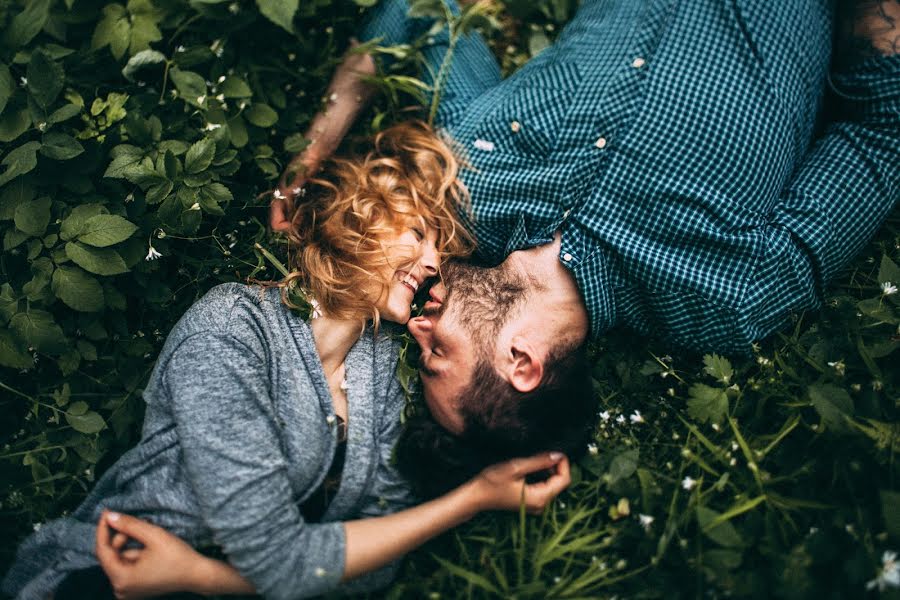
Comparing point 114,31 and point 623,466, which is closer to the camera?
point 623,466

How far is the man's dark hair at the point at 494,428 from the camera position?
7.38 feet

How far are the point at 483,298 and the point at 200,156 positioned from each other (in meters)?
1.25

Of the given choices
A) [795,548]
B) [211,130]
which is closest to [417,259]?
[211,130]

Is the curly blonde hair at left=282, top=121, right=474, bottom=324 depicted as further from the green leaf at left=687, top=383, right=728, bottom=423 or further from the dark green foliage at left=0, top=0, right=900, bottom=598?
the green leaf at left=687, top=383, right=728, bottom=423

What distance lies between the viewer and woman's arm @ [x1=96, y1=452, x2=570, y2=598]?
206 cm

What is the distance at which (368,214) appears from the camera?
2553 mm

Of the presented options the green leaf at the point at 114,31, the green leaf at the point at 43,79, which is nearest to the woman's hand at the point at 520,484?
the green leaf at the point at 43,79

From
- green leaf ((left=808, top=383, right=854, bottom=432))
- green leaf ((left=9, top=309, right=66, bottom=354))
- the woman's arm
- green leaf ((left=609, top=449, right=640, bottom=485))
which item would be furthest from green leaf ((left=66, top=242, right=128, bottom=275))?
green leaf ((left=808, top=383, right=854, bottom=432))

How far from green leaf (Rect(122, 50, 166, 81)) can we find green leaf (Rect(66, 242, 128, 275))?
79 centimetres

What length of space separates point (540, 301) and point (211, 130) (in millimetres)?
1563

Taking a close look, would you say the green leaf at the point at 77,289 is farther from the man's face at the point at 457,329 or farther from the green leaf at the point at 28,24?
the man's face at the point at 457,329

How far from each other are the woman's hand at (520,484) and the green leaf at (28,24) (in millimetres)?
2444

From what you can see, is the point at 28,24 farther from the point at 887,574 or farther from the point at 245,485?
the point at 887,574

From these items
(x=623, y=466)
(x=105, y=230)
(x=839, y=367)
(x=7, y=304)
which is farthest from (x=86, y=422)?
(x=839, y=367)
